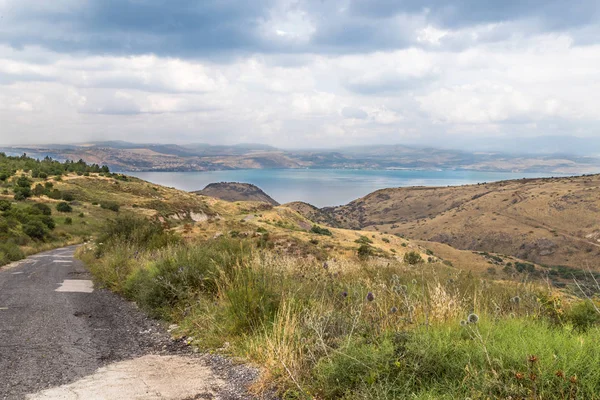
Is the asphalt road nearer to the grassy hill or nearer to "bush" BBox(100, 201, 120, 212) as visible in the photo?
the grassy hill

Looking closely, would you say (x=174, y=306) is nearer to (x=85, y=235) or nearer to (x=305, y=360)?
(x=305, y=360)

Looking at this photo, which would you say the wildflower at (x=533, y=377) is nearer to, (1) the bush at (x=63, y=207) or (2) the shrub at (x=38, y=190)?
(1) the bush at (x=63, y=207)

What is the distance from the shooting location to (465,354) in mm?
3438

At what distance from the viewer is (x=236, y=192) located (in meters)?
170

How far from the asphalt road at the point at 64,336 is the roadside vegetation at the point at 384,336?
2.22 ft

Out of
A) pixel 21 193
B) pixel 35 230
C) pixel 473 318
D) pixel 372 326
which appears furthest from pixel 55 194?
pixel 473 318

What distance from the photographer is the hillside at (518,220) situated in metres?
67.6

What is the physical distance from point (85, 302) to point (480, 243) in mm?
77657

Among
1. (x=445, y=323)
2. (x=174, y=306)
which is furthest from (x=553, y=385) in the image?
(x=174, y=306)

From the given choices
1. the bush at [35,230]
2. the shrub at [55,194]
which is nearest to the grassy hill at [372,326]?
the bush at [35,230]

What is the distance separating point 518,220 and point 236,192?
109 meters

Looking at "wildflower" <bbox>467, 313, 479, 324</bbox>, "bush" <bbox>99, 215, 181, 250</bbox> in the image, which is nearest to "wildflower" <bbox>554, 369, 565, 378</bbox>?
"wildflower" <bbox>467, 313, 479, 324</bbox>

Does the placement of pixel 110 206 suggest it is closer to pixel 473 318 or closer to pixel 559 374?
pixel 473 318

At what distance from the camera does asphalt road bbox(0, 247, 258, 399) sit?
5008 mm
